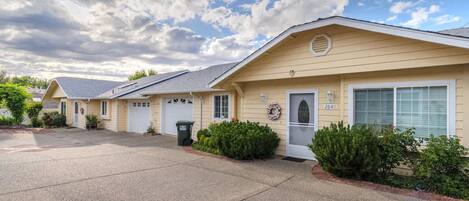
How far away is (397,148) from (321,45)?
3.25m

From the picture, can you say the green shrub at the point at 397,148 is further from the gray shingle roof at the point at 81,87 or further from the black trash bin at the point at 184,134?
the gray shingle roof at the point at 81,87

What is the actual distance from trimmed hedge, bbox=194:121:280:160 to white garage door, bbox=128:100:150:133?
8385mm

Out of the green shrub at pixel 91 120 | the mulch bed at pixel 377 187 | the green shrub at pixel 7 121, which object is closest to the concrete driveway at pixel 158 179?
the mulch bed at pixel 377 187

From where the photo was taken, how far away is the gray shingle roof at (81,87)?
1978 cm

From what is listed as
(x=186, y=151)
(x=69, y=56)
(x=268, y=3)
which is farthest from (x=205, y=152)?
(x=69, y=56)

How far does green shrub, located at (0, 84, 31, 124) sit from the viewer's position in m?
19.6

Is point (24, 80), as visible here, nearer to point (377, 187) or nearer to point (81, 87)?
point (81, 87)

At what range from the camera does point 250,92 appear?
9.83 metres

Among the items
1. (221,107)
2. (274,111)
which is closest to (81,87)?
(221,107)

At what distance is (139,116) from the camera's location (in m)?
16.8

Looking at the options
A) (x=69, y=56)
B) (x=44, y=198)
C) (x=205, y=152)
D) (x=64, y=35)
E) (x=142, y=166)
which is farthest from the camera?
(x=69, y=56)

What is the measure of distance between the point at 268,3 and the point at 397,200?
8.84m

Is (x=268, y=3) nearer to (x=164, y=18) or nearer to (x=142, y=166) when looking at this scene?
(x=164, y=18)

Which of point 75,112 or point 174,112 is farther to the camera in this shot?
point 75,112
